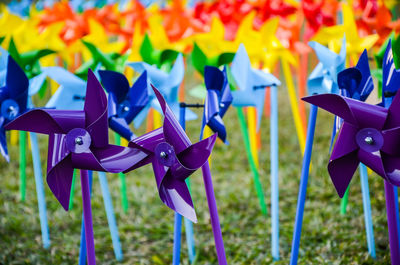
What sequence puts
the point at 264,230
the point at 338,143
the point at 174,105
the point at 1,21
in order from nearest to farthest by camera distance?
the point at 338,143
the point at 174,105
the point at 264,230
the point at 1,21

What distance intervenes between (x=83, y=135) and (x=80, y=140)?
2 cm

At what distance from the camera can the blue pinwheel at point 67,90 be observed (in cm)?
179

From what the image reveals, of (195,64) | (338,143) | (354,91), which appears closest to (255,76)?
(195,64)

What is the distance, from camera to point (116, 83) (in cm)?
164

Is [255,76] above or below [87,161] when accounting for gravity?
above

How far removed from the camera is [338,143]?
3.84ft

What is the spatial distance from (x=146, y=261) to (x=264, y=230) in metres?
0.63

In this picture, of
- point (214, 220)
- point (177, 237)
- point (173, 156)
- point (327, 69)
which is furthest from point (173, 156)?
point (327, 69)

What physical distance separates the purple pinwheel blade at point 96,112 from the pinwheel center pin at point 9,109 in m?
0.55

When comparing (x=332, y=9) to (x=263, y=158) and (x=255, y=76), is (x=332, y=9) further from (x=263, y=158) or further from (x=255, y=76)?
(x=255, y=76)

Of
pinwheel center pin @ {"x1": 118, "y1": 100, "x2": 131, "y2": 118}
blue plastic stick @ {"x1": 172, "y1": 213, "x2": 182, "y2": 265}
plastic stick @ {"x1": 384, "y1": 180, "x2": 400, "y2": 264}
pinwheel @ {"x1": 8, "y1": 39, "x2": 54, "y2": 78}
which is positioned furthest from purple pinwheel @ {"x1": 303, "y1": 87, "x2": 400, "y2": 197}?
pinwheel @ {"x1": 8, "y1": 39, "x2": 54, "y2": 78}

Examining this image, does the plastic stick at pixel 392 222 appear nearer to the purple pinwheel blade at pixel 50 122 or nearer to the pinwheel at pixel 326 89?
the pinwheel at pixel 326 89

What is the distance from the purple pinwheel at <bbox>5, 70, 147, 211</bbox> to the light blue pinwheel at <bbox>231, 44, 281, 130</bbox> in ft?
1.96

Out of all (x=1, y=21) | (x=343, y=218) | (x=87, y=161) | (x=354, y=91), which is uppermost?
(x=1, y=21)
